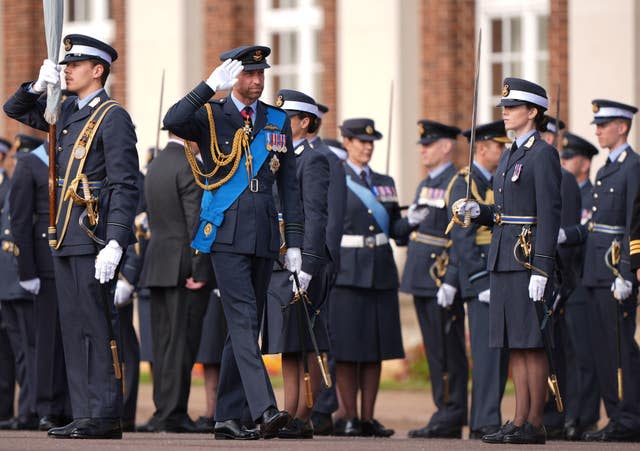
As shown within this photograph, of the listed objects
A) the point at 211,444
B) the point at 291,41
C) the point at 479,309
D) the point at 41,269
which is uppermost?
the point at 291,41

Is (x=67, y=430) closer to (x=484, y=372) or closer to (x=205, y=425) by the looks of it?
(x=205, y=425)

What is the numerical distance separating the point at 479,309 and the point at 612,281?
89 cm

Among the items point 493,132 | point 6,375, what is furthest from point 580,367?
point 6,375

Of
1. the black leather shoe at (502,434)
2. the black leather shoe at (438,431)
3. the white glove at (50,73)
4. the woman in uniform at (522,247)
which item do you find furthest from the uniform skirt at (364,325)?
the white glove at (50,73)

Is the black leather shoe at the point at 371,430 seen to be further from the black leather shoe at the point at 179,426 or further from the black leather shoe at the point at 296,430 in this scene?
the black leather shoe at the point at 296,430

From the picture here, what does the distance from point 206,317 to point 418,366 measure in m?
4.02

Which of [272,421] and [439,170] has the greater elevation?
[439,170]

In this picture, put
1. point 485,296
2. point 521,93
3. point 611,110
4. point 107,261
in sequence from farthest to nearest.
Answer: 1. point 611,110
2. point 485,296
3. point 521,93
4. point 107,261

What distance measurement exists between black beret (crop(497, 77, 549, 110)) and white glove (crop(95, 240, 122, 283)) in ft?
7.54

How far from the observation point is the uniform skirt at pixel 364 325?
11930mm

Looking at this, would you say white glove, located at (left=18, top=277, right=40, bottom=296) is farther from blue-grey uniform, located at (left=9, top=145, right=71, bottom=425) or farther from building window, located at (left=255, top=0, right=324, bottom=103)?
building window, located at (left=255, top=0, right=324, bottom=103)

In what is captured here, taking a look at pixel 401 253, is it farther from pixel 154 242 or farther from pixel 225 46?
pixel 154 242

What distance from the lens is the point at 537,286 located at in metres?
9.48

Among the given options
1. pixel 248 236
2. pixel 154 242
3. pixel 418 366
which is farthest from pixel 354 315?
pixel 418 366
